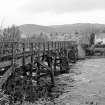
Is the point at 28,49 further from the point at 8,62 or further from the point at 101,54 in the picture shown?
the point at 101,54

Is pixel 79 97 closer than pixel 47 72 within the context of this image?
Yes

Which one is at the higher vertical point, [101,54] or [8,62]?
[8,62]

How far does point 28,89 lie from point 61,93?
2298 millimetres

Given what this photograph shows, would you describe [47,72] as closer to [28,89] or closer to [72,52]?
[28,89]

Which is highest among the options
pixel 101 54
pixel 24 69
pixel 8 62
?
pixel 8 62

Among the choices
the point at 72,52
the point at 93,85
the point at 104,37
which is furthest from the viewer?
the point at 104,37

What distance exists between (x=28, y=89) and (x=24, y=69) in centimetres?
114

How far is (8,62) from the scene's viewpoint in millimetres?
8719

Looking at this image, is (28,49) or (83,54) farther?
(83,54)

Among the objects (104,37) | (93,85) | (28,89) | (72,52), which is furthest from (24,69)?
(104,37)

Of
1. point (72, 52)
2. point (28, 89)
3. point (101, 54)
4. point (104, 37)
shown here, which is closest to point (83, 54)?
point (101, 54)

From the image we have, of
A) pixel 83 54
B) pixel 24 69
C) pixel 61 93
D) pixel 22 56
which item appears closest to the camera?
pixel 22 56

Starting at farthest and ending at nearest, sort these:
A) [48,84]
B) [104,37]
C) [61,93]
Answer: [104,37], [48,84], [61,93]

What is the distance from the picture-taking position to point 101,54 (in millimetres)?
41219
